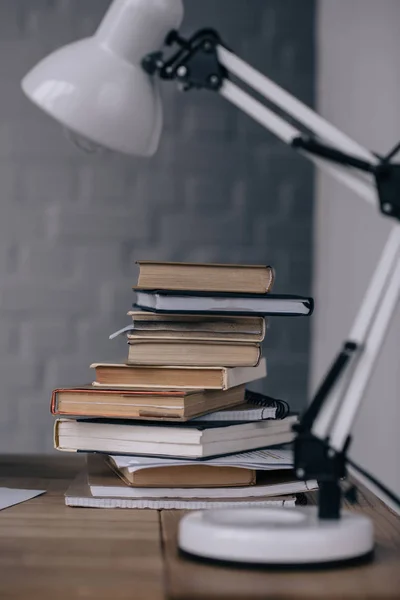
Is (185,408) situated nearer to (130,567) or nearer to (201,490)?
(201,490)

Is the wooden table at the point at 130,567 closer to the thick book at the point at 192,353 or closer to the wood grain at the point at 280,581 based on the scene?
the wood grain at the point at 280,581

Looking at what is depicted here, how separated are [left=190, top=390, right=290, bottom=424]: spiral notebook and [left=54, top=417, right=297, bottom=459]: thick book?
11 mm

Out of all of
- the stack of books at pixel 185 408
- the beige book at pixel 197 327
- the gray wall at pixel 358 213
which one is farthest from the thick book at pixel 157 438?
the gray wall at pixel 358 213

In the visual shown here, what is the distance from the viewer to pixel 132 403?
105 cm

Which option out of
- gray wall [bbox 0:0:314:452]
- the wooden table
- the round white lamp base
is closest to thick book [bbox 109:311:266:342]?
the wooden table

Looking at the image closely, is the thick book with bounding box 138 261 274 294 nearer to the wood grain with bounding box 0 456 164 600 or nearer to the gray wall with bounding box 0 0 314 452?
the wood grain with bounding box 0 456 164 600

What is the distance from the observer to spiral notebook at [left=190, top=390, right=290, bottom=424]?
1.09 m

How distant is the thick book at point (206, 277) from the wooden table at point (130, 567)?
0.27m

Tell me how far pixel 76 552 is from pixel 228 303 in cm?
39

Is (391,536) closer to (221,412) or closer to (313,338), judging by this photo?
(221,412)

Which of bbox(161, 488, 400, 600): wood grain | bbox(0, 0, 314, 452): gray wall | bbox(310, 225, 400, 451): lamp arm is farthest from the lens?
bbox(0, 0, 314, 452): gray wall

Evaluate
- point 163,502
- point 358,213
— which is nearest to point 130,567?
point 163,502

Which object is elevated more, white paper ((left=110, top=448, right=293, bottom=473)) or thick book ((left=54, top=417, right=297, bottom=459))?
thick book ((left=54, top=417, right=297, bottom=459))

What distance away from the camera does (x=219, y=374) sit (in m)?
1.06
